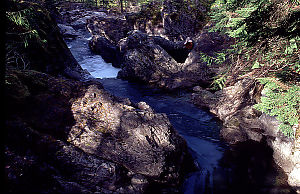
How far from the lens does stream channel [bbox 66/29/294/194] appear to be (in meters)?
6.05

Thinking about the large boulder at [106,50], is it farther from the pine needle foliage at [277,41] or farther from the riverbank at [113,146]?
the pine needle foliage at [277,41]

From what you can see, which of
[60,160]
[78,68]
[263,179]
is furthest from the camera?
[78,68]

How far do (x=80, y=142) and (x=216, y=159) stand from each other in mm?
6369

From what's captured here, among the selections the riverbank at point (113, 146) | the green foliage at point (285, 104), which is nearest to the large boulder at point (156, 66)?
the riverbank at point (113, 146)

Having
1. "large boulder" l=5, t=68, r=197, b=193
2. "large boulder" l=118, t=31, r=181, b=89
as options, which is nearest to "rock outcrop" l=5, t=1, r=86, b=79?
"large boulder" l=5, t=68, r=197, b=193

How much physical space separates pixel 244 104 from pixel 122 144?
29.3ft

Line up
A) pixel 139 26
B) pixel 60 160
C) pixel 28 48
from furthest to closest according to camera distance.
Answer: pixel 139 26 → pixel 28 48 → pixel 60 160

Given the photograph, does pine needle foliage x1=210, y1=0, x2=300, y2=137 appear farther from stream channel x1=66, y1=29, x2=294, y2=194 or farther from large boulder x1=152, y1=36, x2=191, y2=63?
large boulder x1=152, y1=36, x2=191, y2=63

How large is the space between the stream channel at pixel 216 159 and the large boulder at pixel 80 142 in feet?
3.67

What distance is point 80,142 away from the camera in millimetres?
4691

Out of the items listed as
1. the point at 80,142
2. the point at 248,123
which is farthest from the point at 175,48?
the point at 80,142

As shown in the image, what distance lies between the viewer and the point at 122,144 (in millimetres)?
5031

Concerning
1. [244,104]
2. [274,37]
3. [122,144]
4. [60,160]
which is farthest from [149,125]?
[244,104]

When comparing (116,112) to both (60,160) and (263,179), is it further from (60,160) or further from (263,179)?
(263,179)
